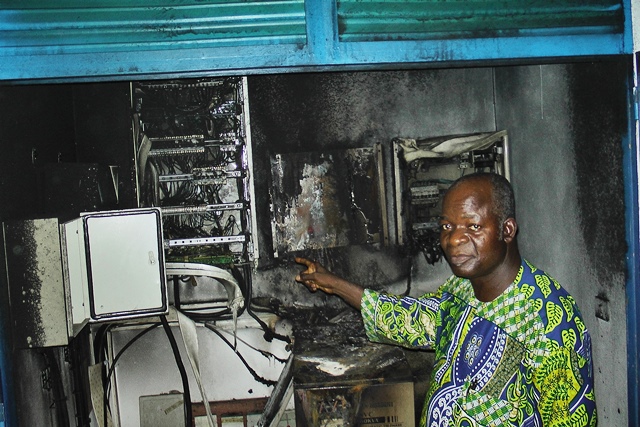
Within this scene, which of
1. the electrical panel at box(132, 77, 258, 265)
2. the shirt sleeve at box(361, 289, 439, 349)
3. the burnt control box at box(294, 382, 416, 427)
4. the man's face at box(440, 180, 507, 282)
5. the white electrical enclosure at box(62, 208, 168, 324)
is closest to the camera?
the man's face at box(440, 180, 507, 282)

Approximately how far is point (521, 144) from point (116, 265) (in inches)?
93.8

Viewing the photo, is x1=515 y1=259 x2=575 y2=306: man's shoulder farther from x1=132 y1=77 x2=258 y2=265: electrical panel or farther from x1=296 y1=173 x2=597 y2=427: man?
x1=132 y1=77 x2=258 y2=265: electrical panel

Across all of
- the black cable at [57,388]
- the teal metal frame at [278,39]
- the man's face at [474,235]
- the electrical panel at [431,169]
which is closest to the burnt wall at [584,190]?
the teal metal frame at [278,39]

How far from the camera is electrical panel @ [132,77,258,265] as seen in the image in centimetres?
326

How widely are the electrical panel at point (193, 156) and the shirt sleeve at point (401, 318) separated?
48.6 inches

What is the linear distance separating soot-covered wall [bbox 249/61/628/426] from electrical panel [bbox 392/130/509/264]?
93 mm

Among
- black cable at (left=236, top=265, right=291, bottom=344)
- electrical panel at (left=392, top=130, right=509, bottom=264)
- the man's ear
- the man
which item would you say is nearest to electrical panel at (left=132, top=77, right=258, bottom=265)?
black cable at (left=236, top=265, right=291, bottom=344)

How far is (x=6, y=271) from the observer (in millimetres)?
2225

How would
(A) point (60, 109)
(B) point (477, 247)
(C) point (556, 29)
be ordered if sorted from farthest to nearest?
(A) point (60, 109), (C) point (556, 29), (B) point (477, 247)

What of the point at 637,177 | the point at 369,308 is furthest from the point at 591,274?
the point at 369,308

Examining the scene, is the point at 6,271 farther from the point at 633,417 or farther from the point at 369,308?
the point at 633,417

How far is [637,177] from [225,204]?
2.15 m

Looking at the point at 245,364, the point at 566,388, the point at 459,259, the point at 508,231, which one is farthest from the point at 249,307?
the point at 566,388

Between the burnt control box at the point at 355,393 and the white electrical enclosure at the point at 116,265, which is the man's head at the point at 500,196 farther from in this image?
the white electrical enclosure at the point at 116,265
